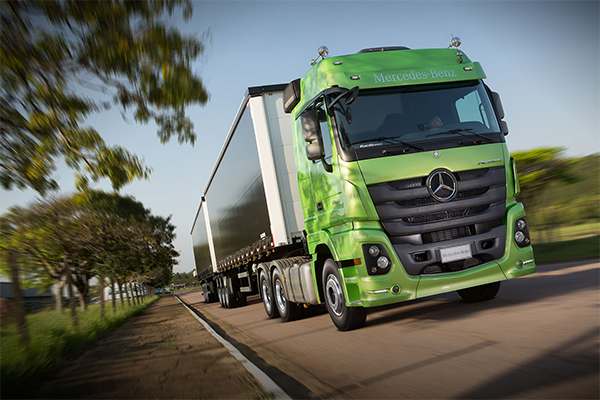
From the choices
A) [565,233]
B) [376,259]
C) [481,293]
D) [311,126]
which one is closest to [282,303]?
[481,293]

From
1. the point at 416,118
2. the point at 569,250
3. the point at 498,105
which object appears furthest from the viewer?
the point at 569,250

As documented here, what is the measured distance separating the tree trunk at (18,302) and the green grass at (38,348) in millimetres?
99

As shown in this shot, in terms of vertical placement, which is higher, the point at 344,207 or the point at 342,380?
the point at 344,207

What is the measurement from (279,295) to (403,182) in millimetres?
4725

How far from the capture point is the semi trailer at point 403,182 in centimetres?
624

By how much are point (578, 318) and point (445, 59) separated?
3824 millimetres

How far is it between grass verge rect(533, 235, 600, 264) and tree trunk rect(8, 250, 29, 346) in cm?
1134

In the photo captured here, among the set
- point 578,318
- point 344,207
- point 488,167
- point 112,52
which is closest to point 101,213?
point 112,52

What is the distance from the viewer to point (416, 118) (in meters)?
6.68

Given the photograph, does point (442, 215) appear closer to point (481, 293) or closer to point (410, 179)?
point (410, 179)

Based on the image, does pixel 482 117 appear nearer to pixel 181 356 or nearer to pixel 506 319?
pixel 506 319

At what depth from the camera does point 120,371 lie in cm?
650

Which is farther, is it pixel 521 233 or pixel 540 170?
pixel 540 170

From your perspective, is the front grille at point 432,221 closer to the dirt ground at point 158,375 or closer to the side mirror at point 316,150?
the side mirror at point 316,150
